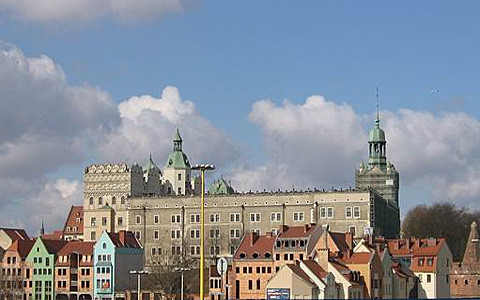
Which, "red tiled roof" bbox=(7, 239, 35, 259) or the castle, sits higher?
the castle

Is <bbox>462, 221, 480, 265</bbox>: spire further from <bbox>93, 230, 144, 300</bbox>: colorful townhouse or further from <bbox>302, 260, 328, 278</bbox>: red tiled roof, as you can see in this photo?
<bbox>93, 230, 144, 300</bbox>: colorful townhouse

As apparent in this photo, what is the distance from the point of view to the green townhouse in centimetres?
13325

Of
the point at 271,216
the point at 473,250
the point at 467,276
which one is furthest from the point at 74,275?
the point at 473,250

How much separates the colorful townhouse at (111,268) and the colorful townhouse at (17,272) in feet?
32.0

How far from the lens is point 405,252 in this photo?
116812 millimetres

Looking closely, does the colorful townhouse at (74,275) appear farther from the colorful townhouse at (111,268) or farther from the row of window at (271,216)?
the row of window at (271,216)

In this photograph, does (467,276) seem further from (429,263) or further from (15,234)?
(15,234)

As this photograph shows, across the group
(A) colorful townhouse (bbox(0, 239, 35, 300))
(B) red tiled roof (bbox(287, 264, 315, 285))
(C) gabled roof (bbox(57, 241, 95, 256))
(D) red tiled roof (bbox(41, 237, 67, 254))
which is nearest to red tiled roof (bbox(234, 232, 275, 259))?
(B) red tiled roof (bbox(287, 264, 315, 285))

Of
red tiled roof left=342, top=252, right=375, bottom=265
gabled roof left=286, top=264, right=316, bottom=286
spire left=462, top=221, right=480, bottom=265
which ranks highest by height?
spire left=462, top=221, right=480, bottom=265

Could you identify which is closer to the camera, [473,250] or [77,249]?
[473,250]

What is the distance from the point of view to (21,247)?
137875mm

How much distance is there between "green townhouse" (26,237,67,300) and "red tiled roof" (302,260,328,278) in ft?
158

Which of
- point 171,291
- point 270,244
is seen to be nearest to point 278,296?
point 270,244

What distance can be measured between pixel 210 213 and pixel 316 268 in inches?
2623
